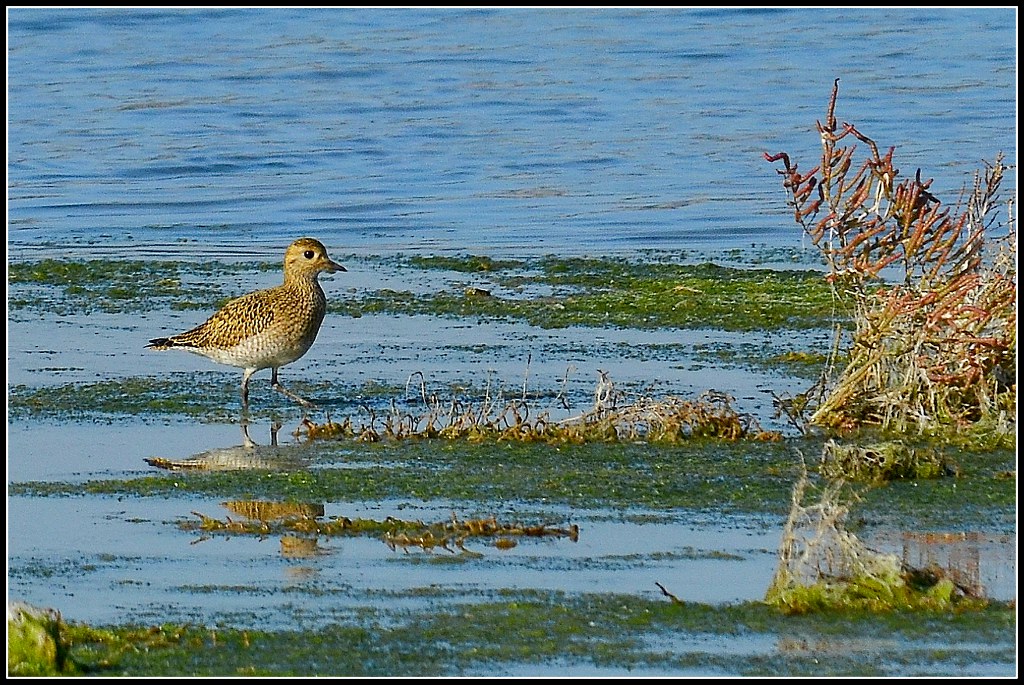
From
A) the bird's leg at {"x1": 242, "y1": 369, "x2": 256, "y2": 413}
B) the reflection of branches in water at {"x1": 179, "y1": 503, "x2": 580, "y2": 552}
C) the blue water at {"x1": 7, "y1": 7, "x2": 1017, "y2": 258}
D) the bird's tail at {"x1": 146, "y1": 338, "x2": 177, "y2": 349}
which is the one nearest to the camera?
the reflection of branches in water at {"x1": 179, "y1": 503, "x2": 580, "y2": 552}

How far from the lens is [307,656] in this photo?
640 centimetres

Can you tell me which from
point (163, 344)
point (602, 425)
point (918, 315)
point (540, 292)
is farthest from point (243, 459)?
point (540, 292)

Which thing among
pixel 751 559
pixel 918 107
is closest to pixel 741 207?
pixel 918 107

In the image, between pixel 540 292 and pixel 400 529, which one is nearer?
pixel 400 529

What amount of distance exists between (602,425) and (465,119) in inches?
632

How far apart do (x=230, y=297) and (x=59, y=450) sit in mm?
4546

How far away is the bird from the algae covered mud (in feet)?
0.73

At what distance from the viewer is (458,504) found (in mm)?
8406

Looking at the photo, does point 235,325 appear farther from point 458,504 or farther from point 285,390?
point 458,504

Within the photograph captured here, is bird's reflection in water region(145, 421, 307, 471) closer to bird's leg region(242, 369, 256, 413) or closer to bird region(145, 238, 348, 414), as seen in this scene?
bird's leg region(242, 369, 256, 413)

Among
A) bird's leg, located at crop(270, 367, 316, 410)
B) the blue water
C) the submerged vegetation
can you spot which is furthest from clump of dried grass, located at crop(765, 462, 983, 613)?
the blue water

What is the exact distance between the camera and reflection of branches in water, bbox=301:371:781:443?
31.3 feet

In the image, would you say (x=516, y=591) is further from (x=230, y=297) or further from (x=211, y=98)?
(x=211, y=98)

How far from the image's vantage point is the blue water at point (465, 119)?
1811cm
